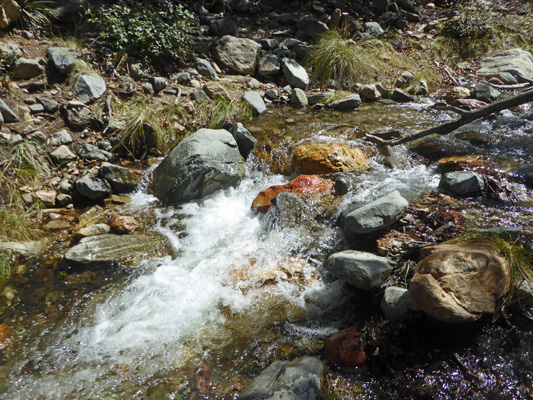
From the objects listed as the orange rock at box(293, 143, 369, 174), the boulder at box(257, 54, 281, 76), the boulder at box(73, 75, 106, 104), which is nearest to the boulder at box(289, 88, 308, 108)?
the boulder at box(257, 54, 281, 76)

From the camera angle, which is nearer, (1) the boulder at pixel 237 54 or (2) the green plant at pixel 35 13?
(2) the green plant at pixel 35 13

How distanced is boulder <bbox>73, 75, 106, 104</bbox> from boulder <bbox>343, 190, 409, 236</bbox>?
4.37 m

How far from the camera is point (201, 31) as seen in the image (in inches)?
332

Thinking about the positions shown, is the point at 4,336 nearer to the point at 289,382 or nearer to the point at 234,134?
the point at 289,382

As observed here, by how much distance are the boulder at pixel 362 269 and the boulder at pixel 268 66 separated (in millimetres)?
5333

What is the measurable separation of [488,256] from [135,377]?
9.14 ft

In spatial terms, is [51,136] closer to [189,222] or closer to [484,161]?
[189,222]

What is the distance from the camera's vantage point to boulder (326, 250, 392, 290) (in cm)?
323

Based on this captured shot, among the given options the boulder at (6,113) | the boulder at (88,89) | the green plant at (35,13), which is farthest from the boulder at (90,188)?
the green plant at (35,13)

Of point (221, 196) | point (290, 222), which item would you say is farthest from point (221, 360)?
point (221, 196)

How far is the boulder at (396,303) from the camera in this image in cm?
289

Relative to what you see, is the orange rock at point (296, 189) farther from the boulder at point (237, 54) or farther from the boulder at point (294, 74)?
the boulder at point (237, 54)

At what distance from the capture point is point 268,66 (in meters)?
7.68

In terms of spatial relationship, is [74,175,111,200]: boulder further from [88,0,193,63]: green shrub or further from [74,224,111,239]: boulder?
[88,0,193,63]: green shrub
